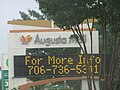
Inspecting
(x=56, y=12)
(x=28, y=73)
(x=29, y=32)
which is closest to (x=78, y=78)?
(x=28, y=73)

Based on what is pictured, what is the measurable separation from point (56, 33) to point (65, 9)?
12.8 metres

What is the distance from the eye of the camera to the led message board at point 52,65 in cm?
2409

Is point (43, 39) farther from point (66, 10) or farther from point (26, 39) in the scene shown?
point (66, 10)

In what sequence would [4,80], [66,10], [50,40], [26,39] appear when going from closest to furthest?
[66,10], [50,40], [26,39], [4,80]

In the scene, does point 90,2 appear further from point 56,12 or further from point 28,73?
point 28,73

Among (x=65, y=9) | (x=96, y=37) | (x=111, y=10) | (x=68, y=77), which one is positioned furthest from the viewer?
(x=96, y=37)

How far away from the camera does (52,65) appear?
80.0ft

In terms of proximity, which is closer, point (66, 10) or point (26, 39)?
point (66, 10)

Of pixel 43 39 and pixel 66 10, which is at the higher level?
pixel 66 10

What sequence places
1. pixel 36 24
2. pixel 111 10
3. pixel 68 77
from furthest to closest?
pixel 36 24 < pixel 68 77 < pixel 111 10

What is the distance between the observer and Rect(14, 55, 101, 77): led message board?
2409 cm

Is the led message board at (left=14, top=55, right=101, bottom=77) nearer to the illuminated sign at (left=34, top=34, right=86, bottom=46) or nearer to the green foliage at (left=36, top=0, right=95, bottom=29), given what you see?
the illuminated sign at (left=34, top=34, right=86, bottom=46)

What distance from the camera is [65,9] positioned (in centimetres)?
1405

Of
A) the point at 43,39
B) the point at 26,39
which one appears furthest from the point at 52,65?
the point at 26,39
